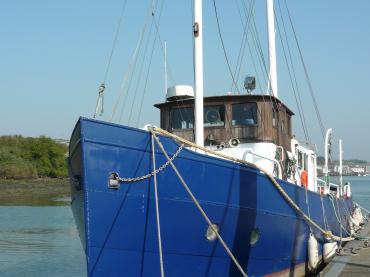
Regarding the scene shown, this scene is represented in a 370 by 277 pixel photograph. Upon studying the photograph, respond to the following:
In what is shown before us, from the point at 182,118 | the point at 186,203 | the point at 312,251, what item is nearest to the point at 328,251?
the point at 312,251

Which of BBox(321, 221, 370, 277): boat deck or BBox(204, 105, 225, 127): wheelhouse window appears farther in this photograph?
BBox(204, 105, 225, 127): wheelhouse window

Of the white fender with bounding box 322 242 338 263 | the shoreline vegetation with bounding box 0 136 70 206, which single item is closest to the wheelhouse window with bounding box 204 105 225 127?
the white fender with bounding box 322 242 338 263

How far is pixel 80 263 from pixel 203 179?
9.80 m

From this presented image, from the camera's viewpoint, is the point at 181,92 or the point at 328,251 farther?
the point at 328,251

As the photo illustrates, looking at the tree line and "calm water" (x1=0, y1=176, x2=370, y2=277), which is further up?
the tree line

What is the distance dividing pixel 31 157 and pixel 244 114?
82001 millimetres

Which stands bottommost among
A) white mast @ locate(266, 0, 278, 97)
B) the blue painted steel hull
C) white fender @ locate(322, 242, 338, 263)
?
white fender @ locate(322, 242, 338, 263)

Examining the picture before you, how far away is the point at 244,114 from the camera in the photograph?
39.3 ft

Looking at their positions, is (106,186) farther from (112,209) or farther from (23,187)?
(23,187)

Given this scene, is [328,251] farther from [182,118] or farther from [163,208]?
[163,208]

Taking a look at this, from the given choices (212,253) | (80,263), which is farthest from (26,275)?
(212,253)

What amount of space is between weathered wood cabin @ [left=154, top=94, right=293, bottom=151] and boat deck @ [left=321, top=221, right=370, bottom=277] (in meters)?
2.85

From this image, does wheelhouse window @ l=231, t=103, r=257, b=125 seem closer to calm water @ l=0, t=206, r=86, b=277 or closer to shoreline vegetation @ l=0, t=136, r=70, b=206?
calm water @ l=0, t=206, r=86, b=277

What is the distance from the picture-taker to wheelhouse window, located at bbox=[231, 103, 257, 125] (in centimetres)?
1191
